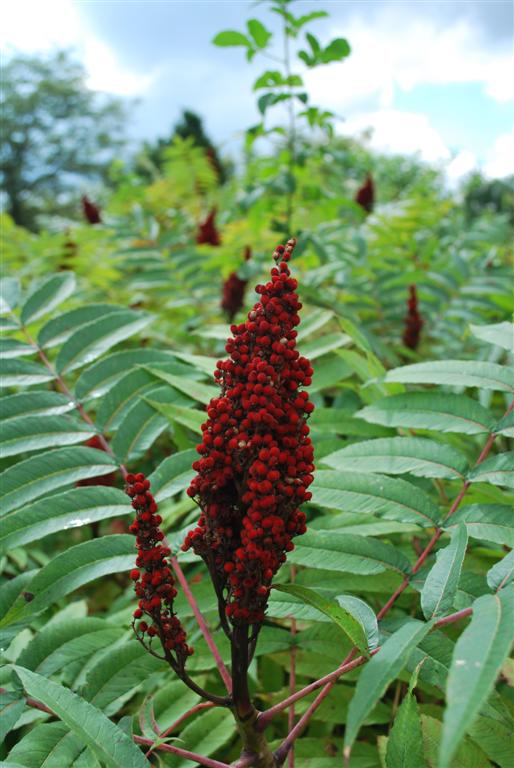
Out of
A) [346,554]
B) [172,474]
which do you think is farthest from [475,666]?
[172,474]

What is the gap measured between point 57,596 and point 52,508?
9.3 inches

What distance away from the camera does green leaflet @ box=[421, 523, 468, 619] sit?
4.11ft

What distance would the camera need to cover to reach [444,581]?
1.28 metres

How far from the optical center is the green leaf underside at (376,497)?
1.69 m

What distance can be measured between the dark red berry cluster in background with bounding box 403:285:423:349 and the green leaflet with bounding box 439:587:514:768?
261cm

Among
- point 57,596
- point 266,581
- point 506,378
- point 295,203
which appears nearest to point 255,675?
point 57,596

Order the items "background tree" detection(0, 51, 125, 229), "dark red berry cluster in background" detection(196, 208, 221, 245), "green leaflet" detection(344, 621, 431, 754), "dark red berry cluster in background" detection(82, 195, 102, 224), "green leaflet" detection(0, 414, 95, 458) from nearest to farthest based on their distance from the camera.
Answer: "green leaflet" detection(344, 621, 431, 754) < "green leaflet" detection(0, 414, 95, 458) < "dark red berry cluster in background" detection(196, 208, 221, 245) < "dark red berry cluster in background" detection(82, 195, 102, 224) < "background tree" detection(0, 51, 125, 229)

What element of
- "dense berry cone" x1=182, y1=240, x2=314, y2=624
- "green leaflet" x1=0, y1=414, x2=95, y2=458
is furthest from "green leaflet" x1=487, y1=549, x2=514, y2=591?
"green leaflet" x1=0, y1=414, x2=95, y2=458

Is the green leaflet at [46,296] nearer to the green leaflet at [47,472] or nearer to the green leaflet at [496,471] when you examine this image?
the green leaflet at [47,472]

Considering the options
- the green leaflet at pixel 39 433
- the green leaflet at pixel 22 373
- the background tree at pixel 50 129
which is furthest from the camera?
the background tree at pixel 50 129

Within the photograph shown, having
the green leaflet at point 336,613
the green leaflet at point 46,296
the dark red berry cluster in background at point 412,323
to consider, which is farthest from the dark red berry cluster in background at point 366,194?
the green leaflet at point 336,613

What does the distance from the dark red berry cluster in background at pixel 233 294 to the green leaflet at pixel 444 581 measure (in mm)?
2828

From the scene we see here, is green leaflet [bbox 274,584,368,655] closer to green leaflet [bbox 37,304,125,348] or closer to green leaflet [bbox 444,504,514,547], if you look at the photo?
green leaflet [bbox 444,504,514,547]

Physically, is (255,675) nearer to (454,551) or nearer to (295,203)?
(454,551)
